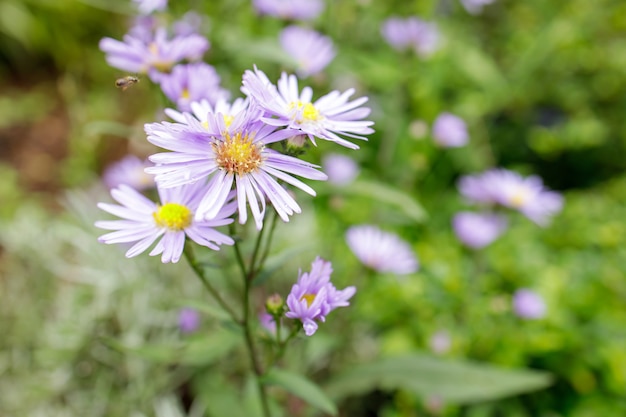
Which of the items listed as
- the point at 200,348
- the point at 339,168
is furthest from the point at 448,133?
the point at 200,348

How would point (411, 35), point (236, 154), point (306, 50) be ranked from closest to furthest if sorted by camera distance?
point (236, 154)
point (306, 50)
point (411, 35)

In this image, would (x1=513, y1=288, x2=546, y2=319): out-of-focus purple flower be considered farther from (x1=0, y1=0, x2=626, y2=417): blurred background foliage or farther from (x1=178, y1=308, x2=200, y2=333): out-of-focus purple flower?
(x1=178, y1=308, x2=200, y2=333): out-of-focus purple flower

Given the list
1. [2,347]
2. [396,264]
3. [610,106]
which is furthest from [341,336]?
[610,106]

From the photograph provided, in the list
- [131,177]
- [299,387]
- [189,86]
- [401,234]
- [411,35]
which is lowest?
[299,387]

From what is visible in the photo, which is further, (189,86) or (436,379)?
(436,379)

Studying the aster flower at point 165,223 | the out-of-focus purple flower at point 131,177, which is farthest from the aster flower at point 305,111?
the out-of-focus purple flower at point 131,177

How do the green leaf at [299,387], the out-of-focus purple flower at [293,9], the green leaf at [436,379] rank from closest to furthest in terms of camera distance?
1. the green leaf at [299,387]
2. the green leaf at [436,379]
3. the out-of-focus purple flower at [293,9]

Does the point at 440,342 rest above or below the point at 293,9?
below

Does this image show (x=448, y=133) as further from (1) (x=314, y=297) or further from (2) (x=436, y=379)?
(1) (x=314, y=297)

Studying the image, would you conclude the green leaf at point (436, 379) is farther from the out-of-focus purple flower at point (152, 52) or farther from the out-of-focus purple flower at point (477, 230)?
the out-of-focus purple flower at point (152, 52)
